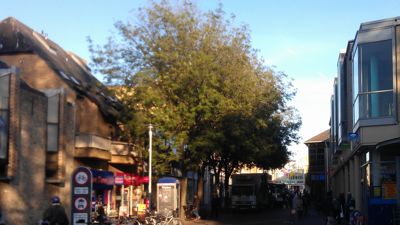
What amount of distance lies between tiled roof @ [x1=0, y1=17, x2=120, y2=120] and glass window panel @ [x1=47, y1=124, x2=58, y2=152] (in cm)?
445

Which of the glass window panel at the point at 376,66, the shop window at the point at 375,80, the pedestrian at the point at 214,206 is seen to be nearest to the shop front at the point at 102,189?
the pedestrian at the point at 214,206

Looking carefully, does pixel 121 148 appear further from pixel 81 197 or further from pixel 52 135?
pixel 81 197

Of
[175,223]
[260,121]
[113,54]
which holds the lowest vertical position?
[175,223]

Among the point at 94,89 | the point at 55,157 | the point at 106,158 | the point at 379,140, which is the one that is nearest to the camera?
the point at 379,140

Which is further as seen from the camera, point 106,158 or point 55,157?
point 106,158

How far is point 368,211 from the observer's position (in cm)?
2648

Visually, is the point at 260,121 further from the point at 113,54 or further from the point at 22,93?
the point at 22,93

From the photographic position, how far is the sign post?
1530 cm


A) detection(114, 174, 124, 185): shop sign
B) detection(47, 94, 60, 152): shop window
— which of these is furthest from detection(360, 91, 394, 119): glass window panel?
detection(114, 174, 124, 185): shop sign

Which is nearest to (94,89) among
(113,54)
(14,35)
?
(113,54)

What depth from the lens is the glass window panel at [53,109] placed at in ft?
97.3

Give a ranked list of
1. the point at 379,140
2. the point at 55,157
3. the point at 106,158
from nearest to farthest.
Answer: the point at 379,140 → the point at 55,157 → the point at 106,158

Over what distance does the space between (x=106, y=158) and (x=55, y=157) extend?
440 cm

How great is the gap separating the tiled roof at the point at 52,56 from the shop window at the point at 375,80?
15553mm
